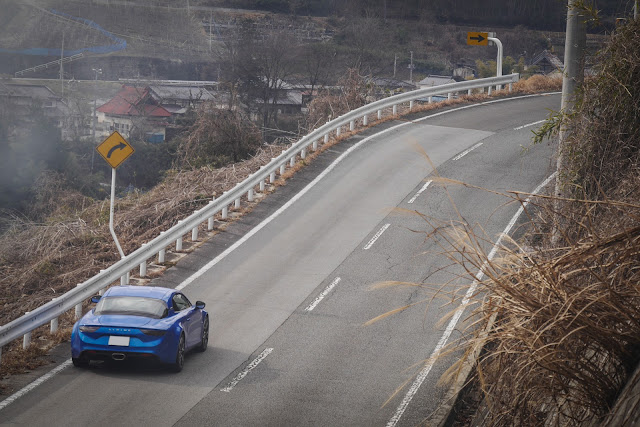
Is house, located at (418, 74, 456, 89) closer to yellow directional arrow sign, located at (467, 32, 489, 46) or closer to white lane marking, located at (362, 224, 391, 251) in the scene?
yellow directional arrow sign, located at (467, 32, 489, 46)

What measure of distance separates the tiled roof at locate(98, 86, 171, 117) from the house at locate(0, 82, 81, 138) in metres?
3.33

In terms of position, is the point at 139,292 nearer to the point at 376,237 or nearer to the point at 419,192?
the point at 376,237

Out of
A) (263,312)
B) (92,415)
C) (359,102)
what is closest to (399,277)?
(263,312)

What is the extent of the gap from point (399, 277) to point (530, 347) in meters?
11.5

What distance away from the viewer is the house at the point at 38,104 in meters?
57.6

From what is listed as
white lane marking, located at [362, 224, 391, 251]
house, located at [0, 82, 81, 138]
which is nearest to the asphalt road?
white lane marking, located at [362, 224, 391, 251]

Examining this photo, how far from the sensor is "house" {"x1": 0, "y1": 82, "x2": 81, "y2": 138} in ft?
189

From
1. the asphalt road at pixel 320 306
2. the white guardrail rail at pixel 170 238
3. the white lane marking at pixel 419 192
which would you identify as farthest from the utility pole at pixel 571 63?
the white guardrail rail at pixel 170 238

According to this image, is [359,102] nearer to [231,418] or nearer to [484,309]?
[231,418]

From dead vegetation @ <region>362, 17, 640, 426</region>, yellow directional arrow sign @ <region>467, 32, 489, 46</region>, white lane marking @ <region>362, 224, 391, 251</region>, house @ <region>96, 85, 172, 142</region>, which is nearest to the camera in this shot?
dead vegetation @ <region>362, 17, 640, 426</region>

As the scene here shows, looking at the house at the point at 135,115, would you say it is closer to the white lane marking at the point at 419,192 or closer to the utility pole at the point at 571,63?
the white lane marking at the point at 419,192

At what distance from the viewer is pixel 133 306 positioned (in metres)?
12.1

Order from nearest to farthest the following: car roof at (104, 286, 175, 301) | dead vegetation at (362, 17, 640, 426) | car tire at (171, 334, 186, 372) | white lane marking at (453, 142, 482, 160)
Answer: dead vegetation at (362, 17, 640, 426), car tire at (171, 334, 186, 372), car roof at (104, 286, 175, 301), white lane marking at (453, 142, 482, 160)

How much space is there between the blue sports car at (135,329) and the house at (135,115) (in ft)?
156
